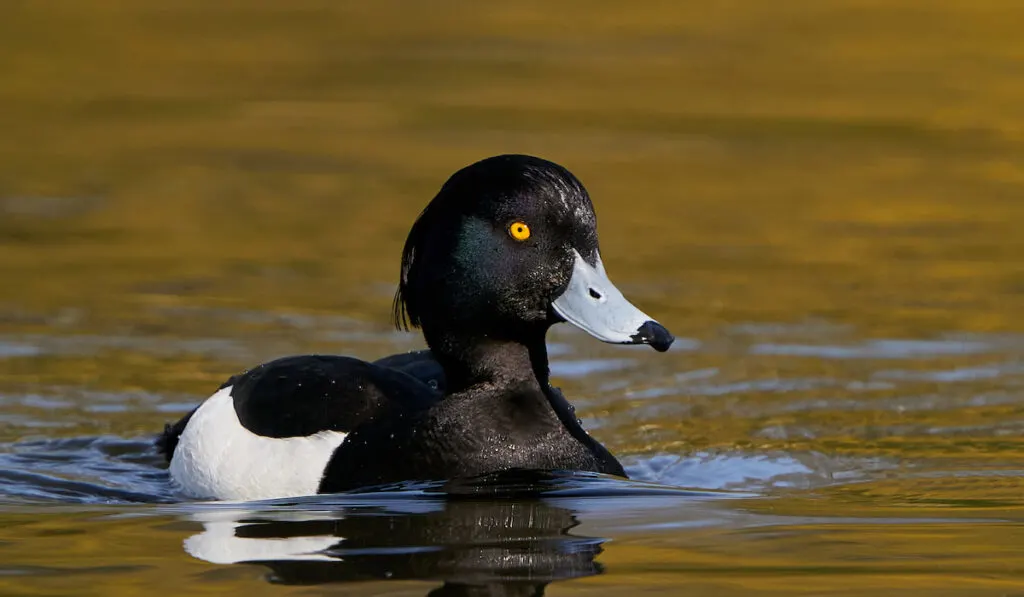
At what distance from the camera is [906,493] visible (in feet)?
23.2

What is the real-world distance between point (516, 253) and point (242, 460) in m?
1.35

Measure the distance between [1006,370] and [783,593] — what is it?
4444mm

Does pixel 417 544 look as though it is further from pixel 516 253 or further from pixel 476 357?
pixel 516 253

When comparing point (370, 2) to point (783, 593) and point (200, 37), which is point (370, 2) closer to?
point (200, 37)

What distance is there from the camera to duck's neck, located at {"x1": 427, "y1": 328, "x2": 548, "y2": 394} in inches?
263

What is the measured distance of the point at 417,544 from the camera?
556 cm

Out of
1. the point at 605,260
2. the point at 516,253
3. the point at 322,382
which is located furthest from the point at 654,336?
the point at 605,260

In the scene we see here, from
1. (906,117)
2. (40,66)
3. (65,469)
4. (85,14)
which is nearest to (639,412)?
(65,469)

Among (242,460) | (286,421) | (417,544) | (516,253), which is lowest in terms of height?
(417,544)

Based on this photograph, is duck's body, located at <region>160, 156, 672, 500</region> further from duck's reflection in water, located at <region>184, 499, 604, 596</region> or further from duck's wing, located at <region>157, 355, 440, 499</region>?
duck's reflection in water, located at <region>184, 499, 604, 596</region>

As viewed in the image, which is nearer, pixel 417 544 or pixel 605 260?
pixel 417 544

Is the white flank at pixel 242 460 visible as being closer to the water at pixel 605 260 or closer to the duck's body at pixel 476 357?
the duck's body at pixel 476 357

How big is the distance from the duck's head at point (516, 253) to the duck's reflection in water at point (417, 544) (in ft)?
2.44

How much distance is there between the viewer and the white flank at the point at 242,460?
21.9ft
